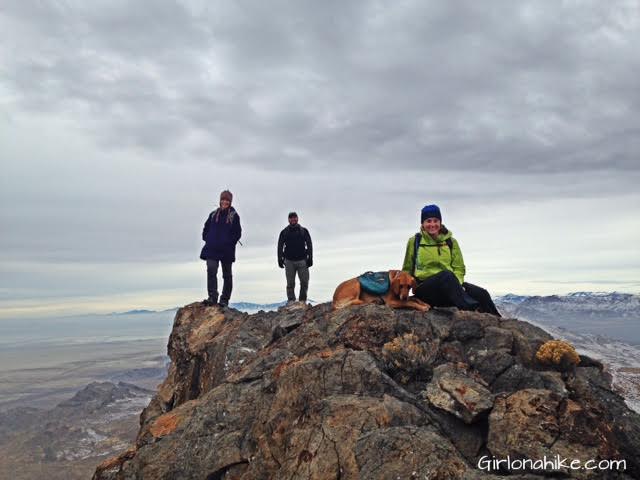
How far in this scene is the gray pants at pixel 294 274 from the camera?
2380cm

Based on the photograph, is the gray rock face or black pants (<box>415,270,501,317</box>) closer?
the gray rock face

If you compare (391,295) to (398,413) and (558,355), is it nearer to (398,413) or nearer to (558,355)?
(558,355)

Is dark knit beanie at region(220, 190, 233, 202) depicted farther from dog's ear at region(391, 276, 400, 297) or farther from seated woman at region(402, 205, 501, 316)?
dog's ear at region(391, 276, 400, 297)

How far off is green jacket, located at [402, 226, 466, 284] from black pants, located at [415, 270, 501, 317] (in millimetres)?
442

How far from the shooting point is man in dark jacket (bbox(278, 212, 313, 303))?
23625mm

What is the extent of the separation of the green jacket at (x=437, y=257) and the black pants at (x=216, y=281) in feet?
31.4

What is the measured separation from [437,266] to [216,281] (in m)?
11.0

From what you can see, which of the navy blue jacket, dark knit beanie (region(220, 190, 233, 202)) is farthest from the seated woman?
dark knit beanie (region(220, 190, 233, 202))

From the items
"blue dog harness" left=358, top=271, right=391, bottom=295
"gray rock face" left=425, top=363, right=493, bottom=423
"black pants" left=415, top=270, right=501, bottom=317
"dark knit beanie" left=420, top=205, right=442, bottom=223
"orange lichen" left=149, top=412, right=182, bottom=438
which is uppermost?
"dark knit beanie" left=420, top=205, right=442, bottom=223

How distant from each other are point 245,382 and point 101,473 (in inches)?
163

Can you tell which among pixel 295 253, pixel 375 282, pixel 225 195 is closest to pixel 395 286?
pixel 375 282

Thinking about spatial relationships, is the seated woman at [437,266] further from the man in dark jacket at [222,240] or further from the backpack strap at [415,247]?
the man in dark jacket at [222,240]

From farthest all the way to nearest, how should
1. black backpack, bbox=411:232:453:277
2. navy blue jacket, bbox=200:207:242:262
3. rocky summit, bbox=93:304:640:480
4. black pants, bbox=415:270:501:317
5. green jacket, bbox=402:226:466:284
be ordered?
1. navy blue jacket, bbox=200:207:242:262
2. black backpack, bbox=411:232:453:277
3. green jacket, bbox=402:226:466:284
4. black pants, bbox=415:270:501:317
5. rocky summit, bbox=93:304:640:480

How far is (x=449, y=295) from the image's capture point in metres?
15.2
